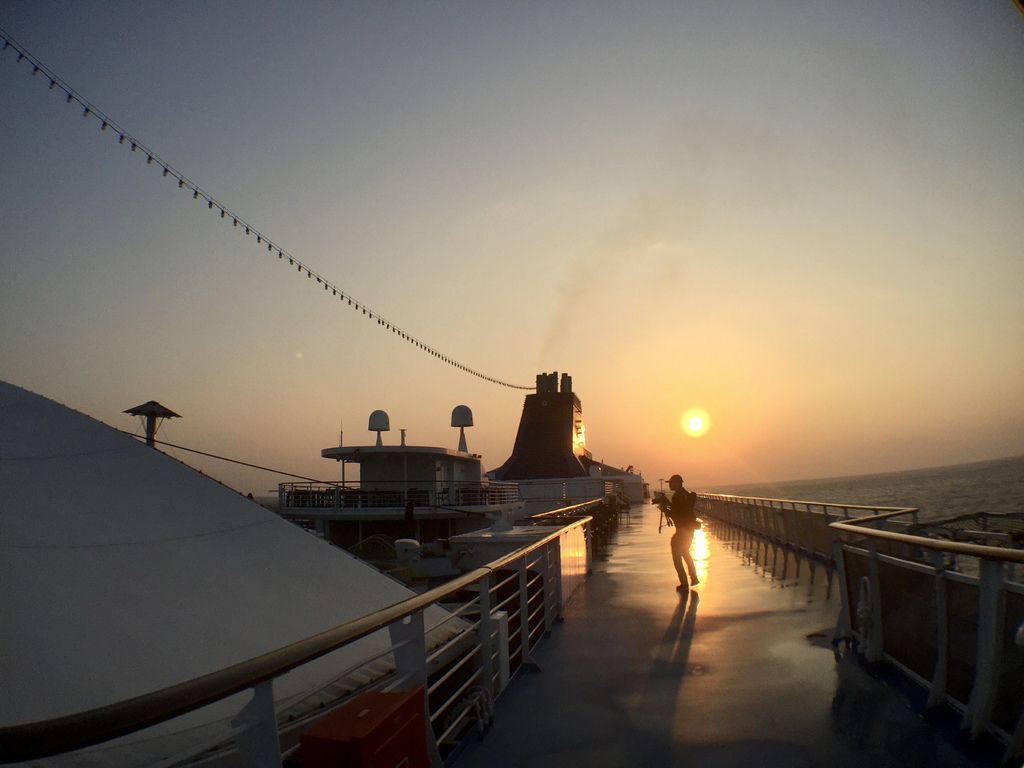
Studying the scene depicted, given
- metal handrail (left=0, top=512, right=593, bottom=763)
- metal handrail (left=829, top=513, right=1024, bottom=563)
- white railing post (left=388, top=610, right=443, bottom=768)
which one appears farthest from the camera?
metal handrail (left=829, top=513, right=1024, bottom=563)

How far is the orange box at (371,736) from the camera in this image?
1.83 metres

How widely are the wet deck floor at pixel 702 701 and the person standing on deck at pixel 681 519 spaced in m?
1.06

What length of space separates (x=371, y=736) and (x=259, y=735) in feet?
1.10

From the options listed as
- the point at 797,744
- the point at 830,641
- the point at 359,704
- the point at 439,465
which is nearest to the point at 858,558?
the point at 830,641

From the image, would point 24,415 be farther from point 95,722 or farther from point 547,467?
point 547,467

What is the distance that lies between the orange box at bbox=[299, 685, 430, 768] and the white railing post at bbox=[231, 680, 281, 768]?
89mm

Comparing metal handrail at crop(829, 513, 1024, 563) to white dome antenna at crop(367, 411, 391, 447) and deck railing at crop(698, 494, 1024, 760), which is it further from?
white dome antenna at crop(367, 411, 391, 447)

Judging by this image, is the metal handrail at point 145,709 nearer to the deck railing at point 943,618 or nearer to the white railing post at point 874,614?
the deck railing at point 943,618

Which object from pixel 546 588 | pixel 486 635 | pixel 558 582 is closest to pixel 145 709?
pixel 486 635

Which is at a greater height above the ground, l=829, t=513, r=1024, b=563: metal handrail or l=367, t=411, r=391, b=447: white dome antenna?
l=367, t=411, r=391, b=447: white dome antenna

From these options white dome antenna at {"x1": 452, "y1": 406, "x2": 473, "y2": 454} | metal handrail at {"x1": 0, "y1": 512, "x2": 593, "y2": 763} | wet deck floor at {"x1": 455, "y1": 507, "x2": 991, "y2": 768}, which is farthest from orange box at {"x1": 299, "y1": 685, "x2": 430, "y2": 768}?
white dome antenna at {"x1": 452, "y1": 406, "x2": 473, "y2": 454}

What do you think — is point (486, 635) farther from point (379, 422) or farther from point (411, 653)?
point (379, 422)

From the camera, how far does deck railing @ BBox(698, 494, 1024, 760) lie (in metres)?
3.04

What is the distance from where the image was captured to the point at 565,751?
3.31 meters
